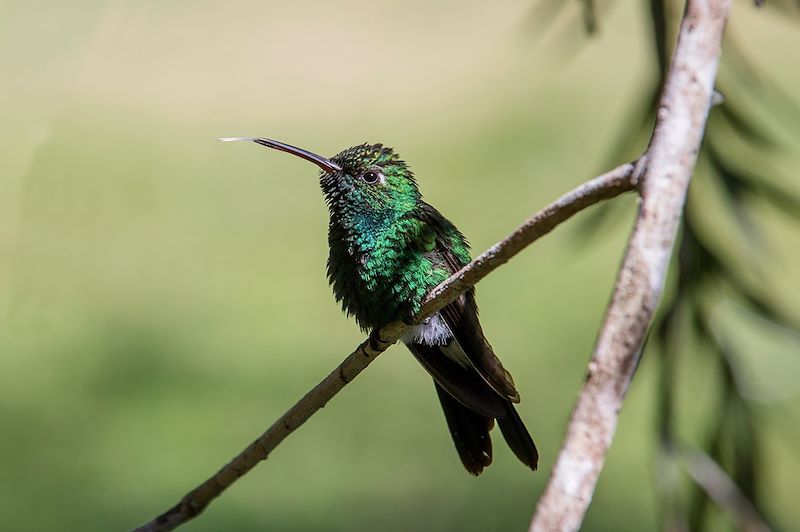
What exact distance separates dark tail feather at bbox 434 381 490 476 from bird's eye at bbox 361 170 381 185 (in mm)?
516

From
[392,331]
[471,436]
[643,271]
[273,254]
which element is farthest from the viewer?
[273,254]

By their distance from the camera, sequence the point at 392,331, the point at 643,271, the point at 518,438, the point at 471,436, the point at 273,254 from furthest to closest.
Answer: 1. the point at 273,254
2. the point at 471,436
3. the point at 392,331
4. the point at 518,438
5. the point at 643,271

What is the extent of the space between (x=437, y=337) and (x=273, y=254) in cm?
434

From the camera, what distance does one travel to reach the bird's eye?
282cm

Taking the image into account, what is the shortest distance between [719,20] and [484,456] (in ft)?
4.46

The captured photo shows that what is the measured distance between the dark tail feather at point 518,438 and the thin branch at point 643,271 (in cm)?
106

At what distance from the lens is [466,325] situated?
2645 millimetres

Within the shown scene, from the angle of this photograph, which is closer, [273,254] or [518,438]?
[518,438]

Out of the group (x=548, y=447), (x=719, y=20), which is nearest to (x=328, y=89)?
(x=548, y=447)

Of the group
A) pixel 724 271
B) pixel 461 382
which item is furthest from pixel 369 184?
pixel 724 271

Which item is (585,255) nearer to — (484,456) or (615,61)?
(615,61)

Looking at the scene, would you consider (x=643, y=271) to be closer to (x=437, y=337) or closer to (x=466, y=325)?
(x=466, y=325)

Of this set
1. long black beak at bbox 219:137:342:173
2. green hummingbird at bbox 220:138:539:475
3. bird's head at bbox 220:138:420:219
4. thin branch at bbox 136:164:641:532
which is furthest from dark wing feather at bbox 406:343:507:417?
long black beak at bbox 219:137:342:173

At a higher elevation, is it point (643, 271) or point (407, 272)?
point (407, 272)
